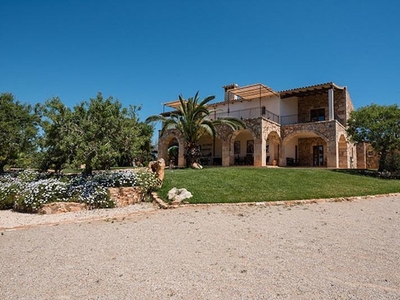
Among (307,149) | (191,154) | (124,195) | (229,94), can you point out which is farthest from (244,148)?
(124,195)

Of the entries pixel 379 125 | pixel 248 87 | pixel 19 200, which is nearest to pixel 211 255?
pixel 19 200

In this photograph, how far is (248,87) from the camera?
66.2 ft

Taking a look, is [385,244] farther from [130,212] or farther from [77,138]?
[77,138]

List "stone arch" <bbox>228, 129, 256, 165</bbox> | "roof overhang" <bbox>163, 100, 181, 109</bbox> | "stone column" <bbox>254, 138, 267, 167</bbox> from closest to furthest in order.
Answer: "stone column" <bbox>254, 138, 267, 167</bbox>
"stone arch" <bbox>228, 129, 256, 165</bbox>
"roof overhang" <bbox>163, 100, 181, 109</bbox>

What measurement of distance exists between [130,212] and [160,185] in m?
2.74

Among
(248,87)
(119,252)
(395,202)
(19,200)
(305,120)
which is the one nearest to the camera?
(119,252)

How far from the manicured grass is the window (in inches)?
375

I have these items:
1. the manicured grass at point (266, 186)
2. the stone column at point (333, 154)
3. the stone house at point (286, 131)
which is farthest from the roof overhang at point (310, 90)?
the manicured grass at point (266, 186)

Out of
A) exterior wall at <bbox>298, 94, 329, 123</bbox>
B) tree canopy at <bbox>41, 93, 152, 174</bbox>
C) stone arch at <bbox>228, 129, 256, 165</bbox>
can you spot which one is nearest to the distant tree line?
tree canopy at <bbox>41, 93, 152, 174</bbox>

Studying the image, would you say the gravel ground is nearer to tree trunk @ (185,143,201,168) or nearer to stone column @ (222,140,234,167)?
tree trunk @ (185,143,201,168)

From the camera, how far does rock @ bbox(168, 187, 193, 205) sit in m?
9.18

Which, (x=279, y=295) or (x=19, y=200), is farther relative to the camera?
(x=19, y=200)

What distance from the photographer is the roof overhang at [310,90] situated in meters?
19.7

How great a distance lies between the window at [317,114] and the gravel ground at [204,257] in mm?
16166
